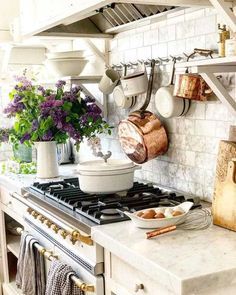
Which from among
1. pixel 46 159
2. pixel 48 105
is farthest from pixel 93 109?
pixel 46 159

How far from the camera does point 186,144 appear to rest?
218 centimetres

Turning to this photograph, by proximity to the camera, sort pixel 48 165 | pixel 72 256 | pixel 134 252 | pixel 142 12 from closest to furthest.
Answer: pixel 134 252, pixel 72 256, pixel 142 12, pixel 48 165

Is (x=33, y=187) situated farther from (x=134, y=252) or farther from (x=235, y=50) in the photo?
(x=235, y=50)

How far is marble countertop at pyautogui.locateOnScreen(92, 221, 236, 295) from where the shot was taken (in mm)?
1232

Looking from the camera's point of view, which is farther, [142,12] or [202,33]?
[142,12]

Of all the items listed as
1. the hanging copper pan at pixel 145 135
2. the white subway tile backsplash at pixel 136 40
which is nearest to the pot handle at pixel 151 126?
the hanging copper pan at pixel 145 135

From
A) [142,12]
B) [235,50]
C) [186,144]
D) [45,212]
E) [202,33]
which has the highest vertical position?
[142,12]

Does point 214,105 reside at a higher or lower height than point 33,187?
higher

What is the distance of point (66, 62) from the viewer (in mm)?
2703

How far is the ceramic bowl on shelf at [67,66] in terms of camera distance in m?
2.71

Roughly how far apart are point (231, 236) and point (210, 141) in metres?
0.59

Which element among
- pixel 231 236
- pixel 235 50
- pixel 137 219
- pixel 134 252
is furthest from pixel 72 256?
pixel 235 50

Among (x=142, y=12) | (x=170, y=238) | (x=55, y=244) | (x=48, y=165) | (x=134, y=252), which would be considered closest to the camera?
(x=134, y=252)

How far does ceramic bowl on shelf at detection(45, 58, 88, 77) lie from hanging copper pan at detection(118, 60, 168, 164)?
0.59 m
